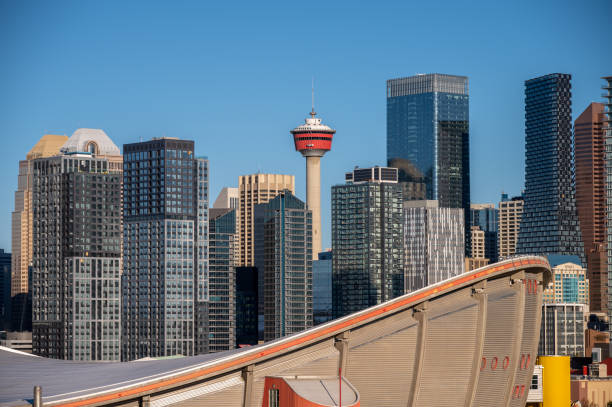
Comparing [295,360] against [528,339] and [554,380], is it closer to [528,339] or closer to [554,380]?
[528,339]

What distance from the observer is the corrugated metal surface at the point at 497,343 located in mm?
61844

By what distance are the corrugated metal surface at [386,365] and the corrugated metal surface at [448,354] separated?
3.16 ft

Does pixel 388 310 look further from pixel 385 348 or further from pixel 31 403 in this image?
pixel 31 403

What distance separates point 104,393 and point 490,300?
72.6ft

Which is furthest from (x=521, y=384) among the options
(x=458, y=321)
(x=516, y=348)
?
(x=458, y=321)

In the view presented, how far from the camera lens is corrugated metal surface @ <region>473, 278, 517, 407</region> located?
2435 inches

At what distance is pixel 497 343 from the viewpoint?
62.3 metres

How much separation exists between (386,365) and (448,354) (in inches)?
155

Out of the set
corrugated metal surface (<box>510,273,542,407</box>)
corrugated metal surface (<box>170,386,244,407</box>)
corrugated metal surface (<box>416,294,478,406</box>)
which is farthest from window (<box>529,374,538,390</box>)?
corrugated metal surface (<box>170,386,244,407</box>)

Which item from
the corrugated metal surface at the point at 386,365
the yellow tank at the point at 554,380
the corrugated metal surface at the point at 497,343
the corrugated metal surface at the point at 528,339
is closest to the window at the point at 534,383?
the yellow tank at the point at 554,380

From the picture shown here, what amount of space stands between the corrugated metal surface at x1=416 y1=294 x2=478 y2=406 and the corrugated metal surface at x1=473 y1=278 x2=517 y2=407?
1036mm

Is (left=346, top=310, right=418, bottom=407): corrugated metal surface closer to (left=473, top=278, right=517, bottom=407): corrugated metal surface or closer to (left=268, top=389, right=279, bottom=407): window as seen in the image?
(left=268, top=389, right=279, bottom=407): window

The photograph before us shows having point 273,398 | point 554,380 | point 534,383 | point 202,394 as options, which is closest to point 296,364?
point 273,398

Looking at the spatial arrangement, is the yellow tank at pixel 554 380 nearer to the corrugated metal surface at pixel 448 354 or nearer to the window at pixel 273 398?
the corrugated metal surface at pixel 448 354
